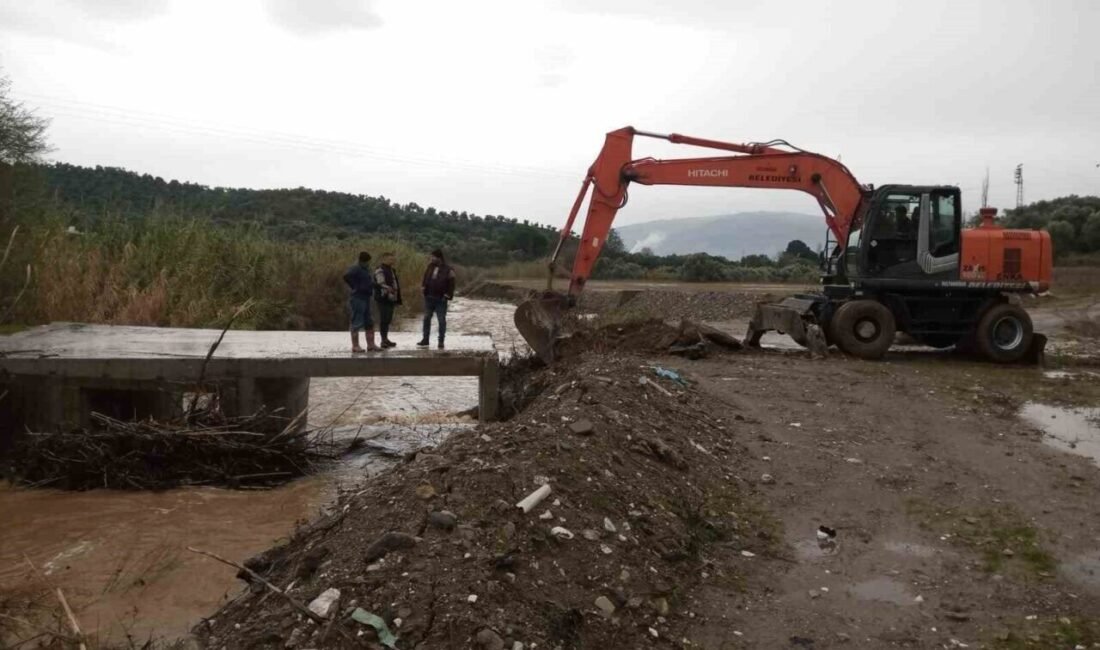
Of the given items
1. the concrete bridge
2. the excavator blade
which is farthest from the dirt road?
the concrete bridge

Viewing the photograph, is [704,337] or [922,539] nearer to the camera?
[922,539]

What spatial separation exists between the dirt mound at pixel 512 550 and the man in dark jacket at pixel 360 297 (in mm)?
4507

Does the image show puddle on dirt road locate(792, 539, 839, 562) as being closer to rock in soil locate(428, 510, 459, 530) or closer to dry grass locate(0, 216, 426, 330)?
rock in soil locate(428, 510, 459, 530)

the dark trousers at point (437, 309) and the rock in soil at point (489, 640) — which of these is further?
the dark trousers at point (437, 309)

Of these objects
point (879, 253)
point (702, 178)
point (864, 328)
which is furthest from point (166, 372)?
point (879, 253)

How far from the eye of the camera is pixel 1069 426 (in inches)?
374

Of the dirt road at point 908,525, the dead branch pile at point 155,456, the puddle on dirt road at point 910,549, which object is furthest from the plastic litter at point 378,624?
the dead branch pile at point 155,456

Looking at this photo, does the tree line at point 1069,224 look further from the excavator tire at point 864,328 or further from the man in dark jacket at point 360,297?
the man in dark jacket at point 360,297

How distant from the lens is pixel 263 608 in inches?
176

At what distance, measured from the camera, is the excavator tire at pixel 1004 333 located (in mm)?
13867

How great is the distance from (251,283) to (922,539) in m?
17.9

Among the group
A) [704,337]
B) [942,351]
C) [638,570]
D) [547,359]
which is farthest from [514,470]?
[942,351]

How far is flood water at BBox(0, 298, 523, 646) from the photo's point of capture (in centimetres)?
596

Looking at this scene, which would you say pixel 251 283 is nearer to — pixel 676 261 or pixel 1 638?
pixel 1 638
